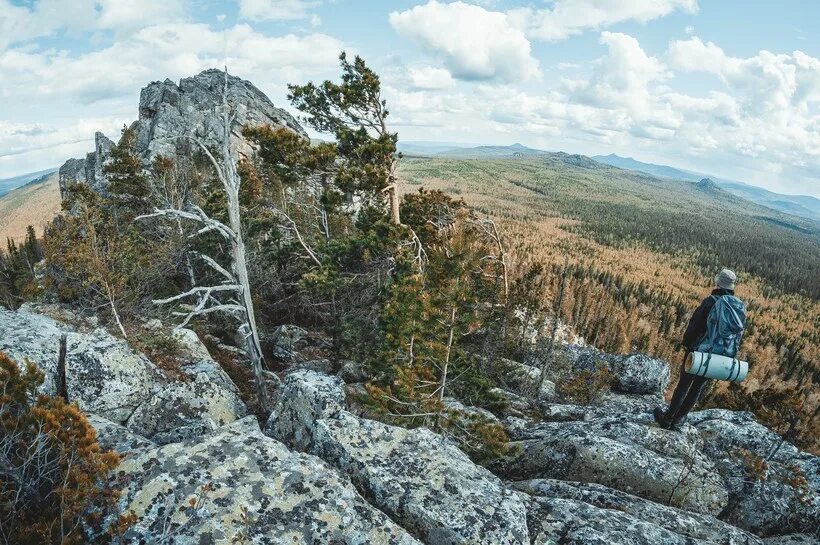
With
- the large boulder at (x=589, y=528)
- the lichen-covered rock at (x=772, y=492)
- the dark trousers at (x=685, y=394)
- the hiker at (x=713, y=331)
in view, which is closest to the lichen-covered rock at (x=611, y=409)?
the dark trousers at (x=685, y=394)

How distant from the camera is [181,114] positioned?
42000mm

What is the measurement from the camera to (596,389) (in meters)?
18.8

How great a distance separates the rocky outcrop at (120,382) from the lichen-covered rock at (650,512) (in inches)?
238

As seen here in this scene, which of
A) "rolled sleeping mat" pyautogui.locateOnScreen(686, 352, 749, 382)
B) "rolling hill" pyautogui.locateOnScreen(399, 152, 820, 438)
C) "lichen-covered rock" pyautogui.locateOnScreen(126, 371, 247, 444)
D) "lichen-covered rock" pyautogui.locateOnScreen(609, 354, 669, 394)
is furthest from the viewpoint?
"rolling hill" pyautogui.locateOnScreen(399, 152, 820, 438)

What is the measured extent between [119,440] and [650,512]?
25.2 feet

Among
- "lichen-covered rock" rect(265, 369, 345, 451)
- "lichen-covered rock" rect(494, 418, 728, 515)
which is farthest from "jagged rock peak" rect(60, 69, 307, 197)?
"lichen-covered rock" rect(494, 418, 728, 515)

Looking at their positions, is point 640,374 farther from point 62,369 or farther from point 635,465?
point 62,369

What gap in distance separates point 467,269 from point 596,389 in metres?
11.6

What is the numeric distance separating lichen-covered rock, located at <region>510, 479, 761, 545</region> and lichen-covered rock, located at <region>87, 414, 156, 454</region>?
5998 millimetres

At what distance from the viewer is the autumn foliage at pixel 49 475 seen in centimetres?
369

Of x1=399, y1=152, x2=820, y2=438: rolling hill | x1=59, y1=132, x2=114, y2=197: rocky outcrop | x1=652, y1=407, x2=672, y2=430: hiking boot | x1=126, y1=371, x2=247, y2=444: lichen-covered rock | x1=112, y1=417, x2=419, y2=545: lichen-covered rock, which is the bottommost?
x1=399, y1=152, x2=820, y2=438: rolling hill

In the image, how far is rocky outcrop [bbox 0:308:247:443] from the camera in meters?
7.88

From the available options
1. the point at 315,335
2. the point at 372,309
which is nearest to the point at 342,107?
the point at 372,309

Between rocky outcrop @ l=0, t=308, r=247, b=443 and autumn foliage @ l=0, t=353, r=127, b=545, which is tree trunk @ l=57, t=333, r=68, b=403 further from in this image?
autumn foliage @ l=0, t=353, r=127, b=545
